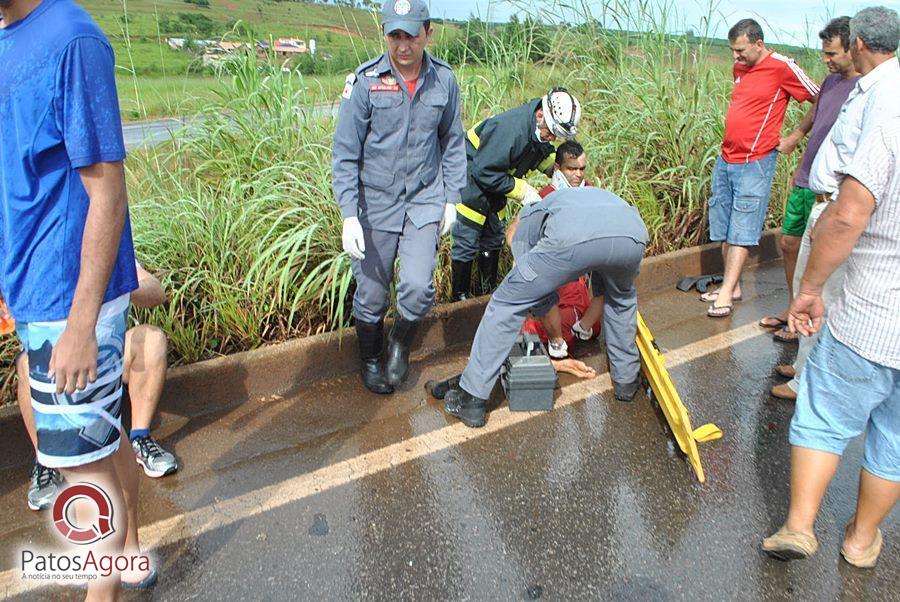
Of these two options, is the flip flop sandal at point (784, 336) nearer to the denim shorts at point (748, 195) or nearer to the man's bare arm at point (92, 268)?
the denim shorts at point (748, 195)

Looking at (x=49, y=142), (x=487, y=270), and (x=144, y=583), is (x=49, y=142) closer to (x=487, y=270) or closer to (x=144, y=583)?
(x=144, y=583)

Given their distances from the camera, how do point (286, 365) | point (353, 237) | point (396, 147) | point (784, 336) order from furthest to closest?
1. point (784, 336)
2. point (286, 365)
3. point (396, 147)
4. point (353, 237)

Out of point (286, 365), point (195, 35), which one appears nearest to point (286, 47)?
point (195, 35)

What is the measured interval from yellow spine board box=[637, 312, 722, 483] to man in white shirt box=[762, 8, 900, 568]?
55 cm

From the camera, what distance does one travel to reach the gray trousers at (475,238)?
443 cm

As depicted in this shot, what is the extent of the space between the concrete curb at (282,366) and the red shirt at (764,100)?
2.18 meters

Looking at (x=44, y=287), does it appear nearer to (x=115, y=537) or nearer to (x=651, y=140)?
(x=115, y=537)

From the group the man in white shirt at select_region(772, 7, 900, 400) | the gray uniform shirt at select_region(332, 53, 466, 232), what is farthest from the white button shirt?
the gray uniform shirt at select_region(332, 53, 466, 232)

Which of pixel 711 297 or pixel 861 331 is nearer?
pixel 861 331

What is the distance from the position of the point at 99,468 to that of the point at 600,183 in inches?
173

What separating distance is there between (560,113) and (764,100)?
5.75ft

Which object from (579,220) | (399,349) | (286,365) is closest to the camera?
(579,220)

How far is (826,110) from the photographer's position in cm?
418

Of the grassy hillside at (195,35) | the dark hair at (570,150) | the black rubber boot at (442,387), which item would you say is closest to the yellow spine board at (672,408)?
the black rubber boot at (442,387)
